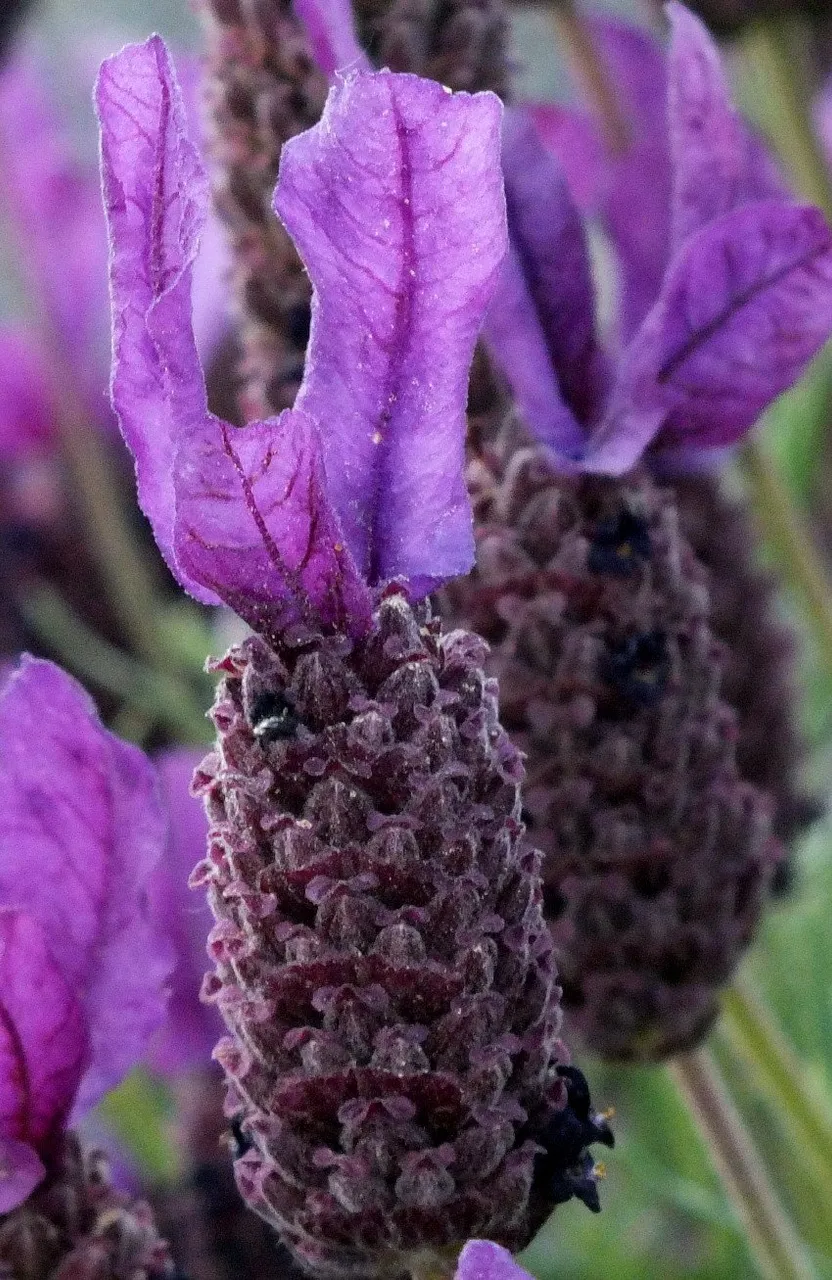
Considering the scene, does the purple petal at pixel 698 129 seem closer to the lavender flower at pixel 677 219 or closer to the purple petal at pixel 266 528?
the lavender flower at pixel 677 219

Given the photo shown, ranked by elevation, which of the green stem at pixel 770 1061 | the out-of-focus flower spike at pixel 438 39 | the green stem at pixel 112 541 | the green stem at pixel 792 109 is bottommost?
the green stem at pixel 112 541

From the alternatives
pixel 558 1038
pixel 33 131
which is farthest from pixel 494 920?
pixel 33 131

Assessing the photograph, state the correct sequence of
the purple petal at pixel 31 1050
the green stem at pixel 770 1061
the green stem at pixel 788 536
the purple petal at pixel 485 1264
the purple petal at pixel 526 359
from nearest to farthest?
the purple petal at pixel 485 1264 → the purple petal at pixel 31 1050 → the purple petal at pixel 526 359 → the green stem at pixel 770 1061 → the green stem at pixel 788 536

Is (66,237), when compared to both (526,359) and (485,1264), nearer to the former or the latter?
(526,359)

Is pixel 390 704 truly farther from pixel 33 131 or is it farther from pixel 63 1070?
pixel 33 131

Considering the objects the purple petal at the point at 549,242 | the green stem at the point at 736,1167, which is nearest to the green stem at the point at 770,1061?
the green stem at the point at 736,1167
